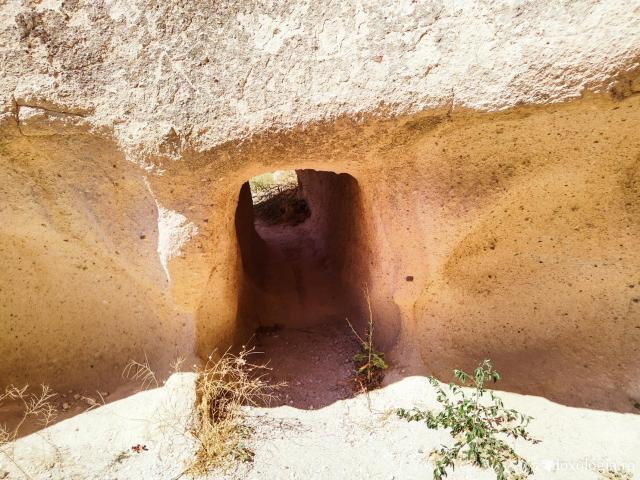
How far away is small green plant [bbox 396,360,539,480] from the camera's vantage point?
60.2 inches

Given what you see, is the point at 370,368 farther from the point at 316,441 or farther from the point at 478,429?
the point at 478,429

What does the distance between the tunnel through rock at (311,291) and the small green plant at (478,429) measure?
0.50 metres

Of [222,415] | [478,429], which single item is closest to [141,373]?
[222,415]

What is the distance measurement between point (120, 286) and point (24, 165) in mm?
673

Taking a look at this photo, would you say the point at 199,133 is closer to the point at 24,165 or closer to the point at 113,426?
the point at 24,165

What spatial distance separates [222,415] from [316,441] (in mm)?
438

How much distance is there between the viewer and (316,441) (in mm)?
1816

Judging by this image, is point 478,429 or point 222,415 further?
point 222,415

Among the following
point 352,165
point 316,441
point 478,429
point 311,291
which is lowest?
point 316,441

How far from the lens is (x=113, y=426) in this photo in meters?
1.94

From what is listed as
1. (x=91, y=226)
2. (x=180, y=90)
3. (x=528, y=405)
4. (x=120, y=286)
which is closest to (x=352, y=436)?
(x=528, y=405)

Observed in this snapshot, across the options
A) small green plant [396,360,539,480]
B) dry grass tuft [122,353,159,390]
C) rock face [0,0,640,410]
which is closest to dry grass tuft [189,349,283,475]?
rock face [0,0,640,410]

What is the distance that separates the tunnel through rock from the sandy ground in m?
0.21

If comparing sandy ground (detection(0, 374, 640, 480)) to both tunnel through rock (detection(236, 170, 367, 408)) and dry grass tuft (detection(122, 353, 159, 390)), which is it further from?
tunnel through rock (detection(236, 170, 367, 408))
